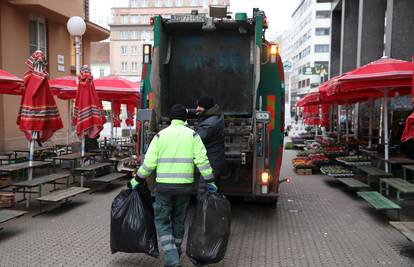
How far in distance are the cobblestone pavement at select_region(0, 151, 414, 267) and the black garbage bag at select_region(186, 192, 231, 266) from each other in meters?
0.57

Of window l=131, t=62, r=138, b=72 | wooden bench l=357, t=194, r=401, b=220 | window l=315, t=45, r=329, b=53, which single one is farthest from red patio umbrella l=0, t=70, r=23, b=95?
window l=315, t=45, r=329, b=53

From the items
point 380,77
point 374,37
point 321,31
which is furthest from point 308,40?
point 380,77

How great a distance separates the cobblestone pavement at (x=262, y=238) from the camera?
4797 millimetres

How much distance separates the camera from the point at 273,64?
6.52m

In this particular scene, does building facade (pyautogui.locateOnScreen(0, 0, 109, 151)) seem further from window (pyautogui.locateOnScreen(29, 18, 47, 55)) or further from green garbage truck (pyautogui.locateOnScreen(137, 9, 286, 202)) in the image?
green garbage truck (pyautogui.locateOnScreen(137, 9, 286, 202))

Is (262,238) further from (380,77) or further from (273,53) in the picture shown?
(380,77)

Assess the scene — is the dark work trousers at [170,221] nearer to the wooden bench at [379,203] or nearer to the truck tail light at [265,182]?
the truck tail light at [265,182]

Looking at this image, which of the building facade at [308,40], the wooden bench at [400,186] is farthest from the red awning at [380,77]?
the building facade at [308,40]

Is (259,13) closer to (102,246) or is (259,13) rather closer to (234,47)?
(234,47)

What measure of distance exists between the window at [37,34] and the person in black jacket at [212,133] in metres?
11.8

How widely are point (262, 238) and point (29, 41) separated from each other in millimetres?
12665

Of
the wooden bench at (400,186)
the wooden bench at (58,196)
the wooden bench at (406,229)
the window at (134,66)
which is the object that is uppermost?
the window at (134,66)

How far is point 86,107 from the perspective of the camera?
880cm

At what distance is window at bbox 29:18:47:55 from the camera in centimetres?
1510
